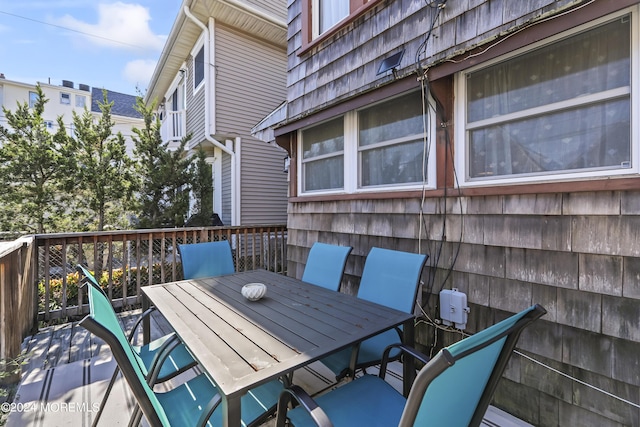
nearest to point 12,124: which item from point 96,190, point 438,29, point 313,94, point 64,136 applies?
point 64,136

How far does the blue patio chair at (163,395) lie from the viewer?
0.98 metres

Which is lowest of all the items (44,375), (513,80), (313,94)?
(44,375)

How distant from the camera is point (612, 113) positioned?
1.62 metres

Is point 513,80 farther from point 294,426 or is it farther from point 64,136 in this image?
point 64,136

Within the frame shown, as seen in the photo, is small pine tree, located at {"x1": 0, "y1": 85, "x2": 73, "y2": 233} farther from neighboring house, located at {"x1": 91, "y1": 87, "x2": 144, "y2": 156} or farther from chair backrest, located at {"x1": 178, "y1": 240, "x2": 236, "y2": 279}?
neighboring house, located at {"x1": 91, "y1": 87, "x2": 144, "y2": 156}

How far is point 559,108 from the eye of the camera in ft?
5.88

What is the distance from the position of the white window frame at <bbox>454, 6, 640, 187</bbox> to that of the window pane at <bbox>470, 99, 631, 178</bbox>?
34 millimetres

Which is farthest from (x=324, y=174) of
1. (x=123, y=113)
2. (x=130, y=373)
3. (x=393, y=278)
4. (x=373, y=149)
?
(x=123, y=113)

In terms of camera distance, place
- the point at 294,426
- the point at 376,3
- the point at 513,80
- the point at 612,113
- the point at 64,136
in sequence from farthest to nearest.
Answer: the point at 64,136, the point at 376,3, the point at 513,80, the point at 612,113, the point at 294,426

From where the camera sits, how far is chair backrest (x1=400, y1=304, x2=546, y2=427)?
0.79 metres

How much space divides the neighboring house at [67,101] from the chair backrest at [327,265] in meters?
16.1

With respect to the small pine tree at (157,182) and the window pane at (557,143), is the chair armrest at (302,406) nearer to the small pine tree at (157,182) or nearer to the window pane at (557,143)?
the window pane at (557,143)

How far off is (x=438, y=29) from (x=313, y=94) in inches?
61.5

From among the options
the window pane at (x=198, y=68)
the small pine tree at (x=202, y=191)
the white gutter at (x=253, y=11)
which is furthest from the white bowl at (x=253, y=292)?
the window pane at (x=198, y=68)
